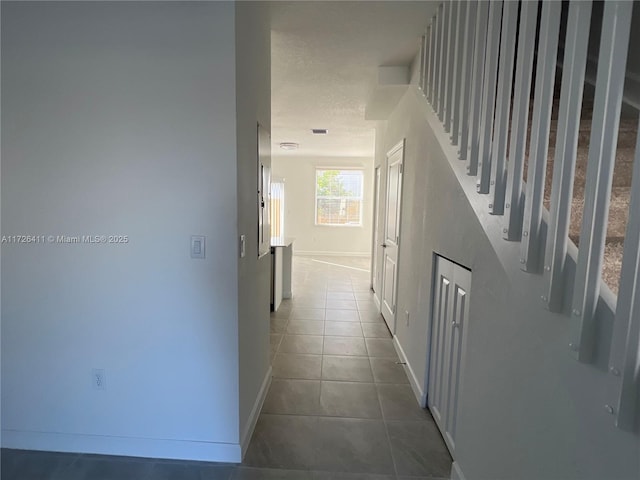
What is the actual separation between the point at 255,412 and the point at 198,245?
1.18m

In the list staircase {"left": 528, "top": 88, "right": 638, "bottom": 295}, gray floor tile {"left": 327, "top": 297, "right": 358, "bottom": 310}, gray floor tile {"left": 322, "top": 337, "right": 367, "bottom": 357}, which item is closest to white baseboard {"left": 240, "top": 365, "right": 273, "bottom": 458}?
gray floor tile {"left": 322, "top": 337, "right": 367, "bottom": 357}

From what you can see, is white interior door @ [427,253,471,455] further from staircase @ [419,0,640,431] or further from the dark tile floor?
staircase @ [419,0,640,431]

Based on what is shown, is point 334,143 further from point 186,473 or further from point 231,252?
point 186,473

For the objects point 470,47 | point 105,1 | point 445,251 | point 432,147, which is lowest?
point 445,251

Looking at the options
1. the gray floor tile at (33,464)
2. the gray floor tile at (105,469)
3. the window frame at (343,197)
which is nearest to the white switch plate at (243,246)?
the gray floor tile at (105,469)

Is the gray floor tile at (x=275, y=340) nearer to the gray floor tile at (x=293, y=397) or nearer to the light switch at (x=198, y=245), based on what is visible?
the gray floor tile at (x=293, y=397)

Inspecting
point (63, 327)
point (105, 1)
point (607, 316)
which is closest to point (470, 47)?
point (607, 316)

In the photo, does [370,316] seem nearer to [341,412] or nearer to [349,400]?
[349,400]

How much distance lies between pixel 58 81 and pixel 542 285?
2283 millimetres

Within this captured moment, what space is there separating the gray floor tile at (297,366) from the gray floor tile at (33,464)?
1.38m

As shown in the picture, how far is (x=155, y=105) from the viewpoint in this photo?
166 cm

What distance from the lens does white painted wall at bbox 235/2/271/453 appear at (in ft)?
5.68

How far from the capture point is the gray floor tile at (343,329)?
3.67 m

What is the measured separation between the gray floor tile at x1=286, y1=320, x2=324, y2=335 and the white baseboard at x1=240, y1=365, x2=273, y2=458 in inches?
38.9
